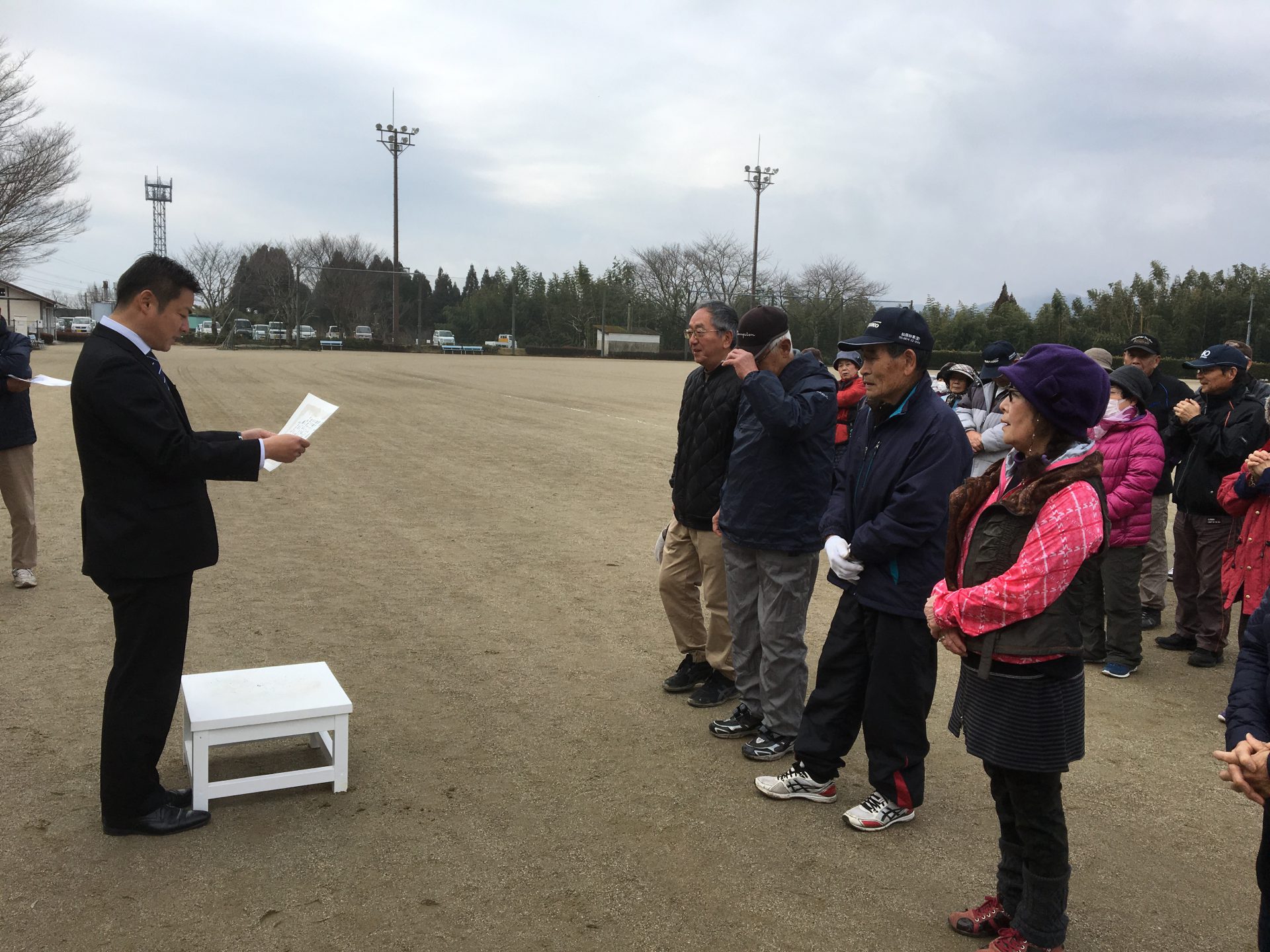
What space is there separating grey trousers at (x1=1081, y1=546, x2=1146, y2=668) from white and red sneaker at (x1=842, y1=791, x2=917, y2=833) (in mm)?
2509

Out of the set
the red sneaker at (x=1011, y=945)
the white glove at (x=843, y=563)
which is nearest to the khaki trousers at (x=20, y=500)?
the white glove at (x=843, y=563)

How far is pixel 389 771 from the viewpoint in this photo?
13.8ft

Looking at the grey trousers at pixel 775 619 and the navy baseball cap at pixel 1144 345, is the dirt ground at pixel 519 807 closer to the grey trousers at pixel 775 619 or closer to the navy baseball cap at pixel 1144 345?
the grey trousers at pixel 775 619

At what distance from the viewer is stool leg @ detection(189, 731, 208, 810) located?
372cm

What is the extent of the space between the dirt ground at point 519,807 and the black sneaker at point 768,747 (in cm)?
6

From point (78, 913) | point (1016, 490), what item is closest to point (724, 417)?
point (1016, 490)

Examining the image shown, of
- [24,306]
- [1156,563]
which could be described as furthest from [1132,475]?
[24,306]

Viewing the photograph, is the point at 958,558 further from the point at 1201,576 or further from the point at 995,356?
the point at 995,356

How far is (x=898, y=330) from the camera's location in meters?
3.70

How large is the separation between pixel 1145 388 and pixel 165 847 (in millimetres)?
5848

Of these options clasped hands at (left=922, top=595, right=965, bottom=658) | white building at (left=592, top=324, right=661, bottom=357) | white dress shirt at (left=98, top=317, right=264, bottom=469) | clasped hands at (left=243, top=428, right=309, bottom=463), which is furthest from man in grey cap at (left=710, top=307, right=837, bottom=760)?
white building at (left=592, top=324, right=661, bottom=357)

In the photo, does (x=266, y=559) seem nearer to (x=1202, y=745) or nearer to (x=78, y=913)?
(x=78, y=913)

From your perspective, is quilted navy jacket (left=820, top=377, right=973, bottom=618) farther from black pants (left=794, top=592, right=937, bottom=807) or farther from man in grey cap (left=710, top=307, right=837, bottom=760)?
man in grey cap (left=710, top=307, right=837, bottom=760)

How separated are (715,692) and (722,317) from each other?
201 centimetres
